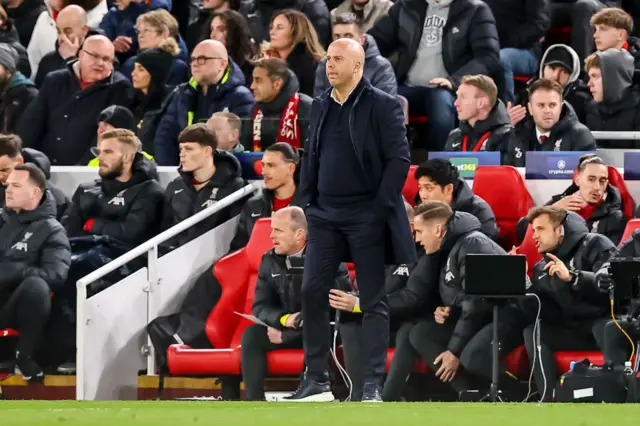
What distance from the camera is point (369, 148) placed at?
27.2 feet

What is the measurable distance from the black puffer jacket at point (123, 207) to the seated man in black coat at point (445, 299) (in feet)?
7.50

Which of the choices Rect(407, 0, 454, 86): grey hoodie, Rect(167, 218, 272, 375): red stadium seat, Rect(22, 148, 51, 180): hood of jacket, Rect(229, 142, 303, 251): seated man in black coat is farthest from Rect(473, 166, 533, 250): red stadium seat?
Rect(22, 148, 51, 180): hood of jacket

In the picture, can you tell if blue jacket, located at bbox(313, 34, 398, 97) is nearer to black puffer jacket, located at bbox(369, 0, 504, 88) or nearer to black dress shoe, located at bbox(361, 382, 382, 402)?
black puffer jacket, located at bbox(369, 0, 504, 88)

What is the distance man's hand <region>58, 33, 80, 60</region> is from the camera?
45.2 ft

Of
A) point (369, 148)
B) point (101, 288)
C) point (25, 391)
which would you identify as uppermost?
point (369, 148)

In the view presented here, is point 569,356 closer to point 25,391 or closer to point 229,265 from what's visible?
point 229,265

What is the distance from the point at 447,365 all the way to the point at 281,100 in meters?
3.01

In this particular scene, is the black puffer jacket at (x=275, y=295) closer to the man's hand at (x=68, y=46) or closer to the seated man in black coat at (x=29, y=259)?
the seated man in black coat at (x=29, y=259)

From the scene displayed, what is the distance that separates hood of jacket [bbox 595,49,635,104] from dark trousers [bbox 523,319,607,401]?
266 centimetres

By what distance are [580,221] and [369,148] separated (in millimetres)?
1919

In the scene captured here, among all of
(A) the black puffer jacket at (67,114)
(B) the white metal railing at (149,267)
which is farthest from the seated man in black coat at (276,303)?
(A) the black puffer jacket at (67,114)

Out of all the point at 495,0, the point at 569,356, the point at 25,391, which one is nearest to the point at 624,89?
the point at 495,0

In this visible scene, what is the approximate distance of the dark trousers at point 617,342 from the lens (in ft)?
29.4

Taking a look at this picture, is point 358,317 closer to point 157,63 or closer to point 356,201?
point 356,201
